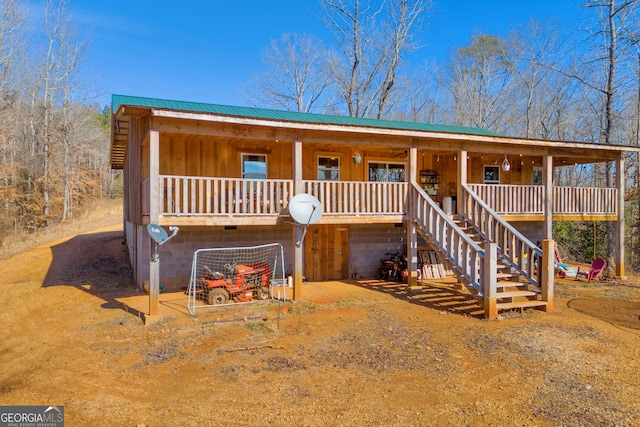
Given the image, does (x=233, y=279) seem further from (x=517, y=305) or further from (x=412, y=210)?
(x=517, y=305)

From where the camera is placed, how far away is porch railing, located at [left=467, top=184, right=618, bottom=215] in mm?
12055

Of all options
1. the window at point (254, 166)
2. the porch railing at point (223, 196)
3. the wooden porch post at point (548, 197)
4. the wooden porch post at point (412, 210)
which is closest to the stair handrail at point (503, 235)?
the wooden porch post at point (412, 210)

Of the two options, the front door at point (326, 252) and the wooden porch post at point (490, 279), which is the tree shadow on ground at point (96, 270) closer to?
the front door at point (326, 252)

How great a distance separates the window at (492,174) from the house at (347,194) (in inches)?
1.7

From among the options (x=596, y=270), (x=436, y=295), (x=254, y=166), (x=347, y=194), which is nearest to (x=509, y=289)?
(x=436, y=295)

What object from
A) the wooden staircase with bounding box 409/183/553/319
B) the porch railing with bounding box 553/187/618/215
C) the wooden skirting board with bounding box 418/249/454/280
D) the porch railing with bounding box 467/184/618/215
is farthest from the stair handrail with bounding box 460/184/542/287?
the porch railing with bounding box 553/187/618/215

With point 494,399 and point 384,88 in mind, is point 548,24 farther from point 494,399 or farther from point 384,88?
point 494,399

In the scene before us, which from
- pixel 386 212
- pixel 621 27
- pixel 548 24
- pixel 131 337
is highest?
pixel 548 24

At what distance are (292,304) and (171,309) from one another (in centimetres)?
294

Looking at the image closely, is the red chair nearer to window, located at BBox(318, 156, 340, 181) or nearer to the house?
the house

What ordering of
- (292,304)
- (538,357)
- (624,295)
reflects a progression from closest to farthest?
(538,357) → (292,304) → (624,295)

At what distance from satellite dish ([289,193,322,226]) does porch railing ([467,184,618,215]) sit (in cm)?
532

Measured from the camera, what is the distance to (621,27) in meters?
17.6

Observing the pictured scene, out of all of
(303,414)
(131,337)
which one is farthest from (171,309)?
(303,414)
